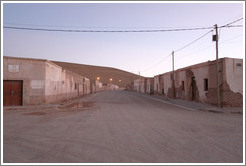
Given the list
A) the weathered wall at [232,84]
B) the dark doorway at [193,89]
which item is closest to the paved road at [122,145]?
the weathered wall at [232,84]

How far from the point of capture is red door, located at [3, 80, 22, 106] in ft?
55.9

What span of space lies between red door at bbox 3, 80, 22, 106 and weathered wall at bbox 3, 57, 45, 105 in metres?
0.42

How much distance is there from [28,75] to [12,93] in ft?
7.03

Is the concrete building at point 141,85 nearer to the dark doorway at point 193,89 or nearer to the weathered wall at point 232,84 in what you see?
the dark doorway at point 193,89

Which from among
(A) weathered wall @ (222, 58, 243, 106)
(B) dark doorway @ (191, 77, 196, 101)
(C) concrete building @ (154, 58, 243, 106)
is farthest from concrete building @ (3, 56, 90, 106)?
(A) weathered wall @ (222, 58, 243, 106)

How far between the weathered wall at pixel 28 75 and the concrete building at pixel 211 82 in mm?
16654

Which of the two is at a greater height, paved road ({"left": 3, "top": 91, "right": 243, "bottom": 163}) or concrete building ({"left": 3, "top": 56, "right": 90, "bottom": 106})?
concrete building ({"left": 3, "top": 56, "right": 90, "bottom": 106})

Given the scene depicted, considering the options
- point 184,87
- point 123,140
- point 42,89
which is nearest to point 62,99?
point 42,89

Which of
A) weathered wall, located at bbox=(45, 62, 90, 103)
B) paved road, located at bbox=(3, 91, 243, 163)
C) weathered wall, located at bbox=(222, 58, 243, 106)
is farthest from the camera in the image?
weathered wall, located at bbox=(45, 62, 90, 103)

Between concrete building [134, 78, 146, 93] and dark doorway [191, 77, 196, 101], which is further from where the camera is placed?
concrete building [134, 78, 146, 93]

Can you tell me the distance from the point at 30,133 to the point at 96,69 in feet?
469

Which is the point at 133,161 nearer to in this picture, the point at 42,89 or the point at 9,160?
the point at 9,160

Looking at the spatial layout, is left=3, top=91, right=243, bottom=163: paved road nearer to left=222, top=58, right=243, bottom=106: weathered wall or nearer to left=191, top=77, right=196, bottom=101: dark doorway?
left=222, top=58, right=243, bottom=106: weathered wall

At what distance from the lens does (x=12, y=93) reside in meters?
17.3
